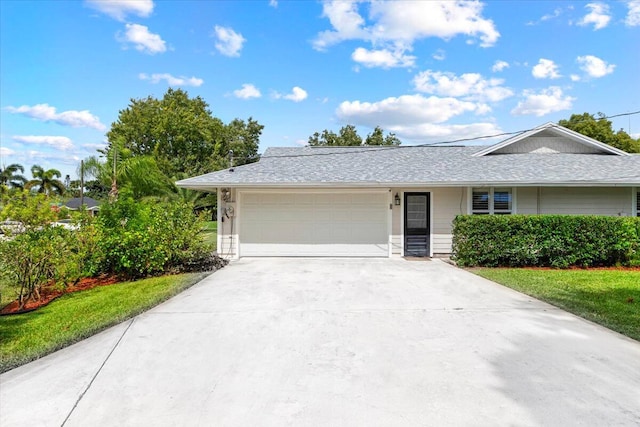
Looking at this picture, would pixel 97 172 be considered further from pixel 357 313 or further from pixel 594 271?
pixel 594 271

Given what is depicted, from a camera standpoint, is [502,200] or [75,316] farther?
[502,200]

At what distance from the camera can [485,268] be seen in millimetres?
8898

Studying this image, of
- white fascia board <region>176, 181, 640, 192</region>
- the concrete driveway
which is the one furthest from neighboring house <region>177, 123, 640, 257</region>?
the concrete driveway

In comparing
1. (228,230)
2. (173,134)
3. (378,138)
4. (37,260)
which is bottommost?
(37,260)

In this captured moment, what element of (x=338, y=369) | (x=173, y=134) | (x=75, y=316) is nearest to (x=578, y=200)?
(x=338, y=369)

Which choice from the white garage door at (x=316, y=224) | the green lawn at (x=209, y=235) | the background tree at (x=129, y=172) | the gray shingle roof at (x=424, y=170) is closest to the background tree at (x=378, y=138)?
the gray shingle roof at (x=424, y=170)

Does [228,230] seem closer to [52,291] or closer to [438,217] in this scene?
[52,291]

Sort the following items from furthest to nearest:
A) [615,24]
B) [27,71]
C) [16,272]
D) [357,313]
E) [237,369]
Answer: [27,71] < [615,24] < [16,272] < [357,313] < [237,369]

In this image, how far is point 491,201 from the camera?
1073 cm

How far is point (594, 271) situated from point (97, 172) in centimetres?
2102

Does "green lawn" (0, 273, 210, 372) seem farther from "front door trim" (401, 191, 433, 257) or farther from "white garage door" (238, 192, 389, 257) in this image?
"front door trim" (401, 191, 433, 257)

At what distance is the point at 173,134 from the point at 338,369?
108 feet

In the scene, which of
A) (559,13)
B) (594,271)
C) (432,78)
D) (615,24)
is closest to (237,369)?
(594,271)

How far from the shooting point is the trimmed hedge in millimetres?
8852
